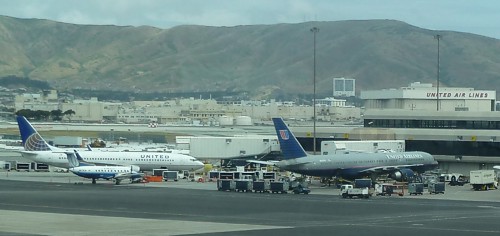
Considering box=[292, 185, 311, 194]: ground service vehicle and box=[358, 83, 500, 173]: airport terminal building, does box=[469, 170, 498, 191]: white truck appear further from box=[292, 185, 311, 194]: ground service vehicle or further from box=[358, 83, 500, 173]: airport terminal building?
box=[358, 83, 500, 173]: airport terminal building

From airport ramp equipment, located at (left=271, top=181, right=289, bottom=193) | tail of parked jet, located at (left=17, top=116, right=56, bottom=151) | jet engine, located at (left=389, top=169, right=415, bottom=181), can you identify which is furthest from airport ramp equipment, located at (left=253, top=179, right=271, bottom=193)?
tail of parked jet, located at (left=17, top=116, right=56, bottom=151)

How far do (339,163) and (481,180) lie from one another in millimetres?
12048

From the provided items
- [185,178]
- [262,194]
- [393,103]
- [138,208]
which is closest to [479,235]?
[138,208]

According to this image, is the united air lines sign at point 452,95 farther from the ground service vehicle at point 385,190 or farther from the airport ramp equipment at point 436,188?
the ground service vehicle at point 385,190

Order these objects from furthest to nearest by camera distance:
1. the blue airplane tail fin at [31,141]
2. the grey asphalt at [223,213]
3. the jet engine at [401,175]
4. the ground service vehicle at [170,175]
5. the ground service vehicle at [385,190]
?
the blue airplane tail fin at [31,141] → the ground service vehicle at [170,175] → the jet engine at [401,175] → the ground service vehicle at [385,190] → the grey asphalt at [223,213]

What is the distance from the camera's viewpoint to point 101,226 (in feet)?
185

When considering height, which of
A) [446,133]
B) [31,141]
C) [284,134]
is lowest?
[31,141]

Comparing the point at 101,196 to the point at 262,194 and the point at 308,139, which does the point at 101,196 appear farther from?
the point at 308,139

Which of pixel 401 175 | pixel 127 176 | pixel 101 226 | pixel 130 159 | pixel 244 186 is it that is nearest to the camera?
pixel 101 226

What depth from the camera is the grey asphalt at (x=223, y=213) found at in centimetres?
5509

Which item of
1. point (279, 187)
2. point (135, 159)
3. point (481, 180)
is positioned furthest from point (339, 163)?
point (135, 159)

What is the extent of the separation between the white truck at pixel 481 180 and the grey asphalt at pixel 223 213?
3.64m

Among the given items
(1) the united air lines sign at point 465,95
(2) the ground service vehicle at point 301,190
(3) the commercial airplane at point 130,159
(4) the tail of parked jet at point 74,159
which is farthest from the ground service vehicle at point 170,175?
(1) the united air lines sign at point 465,95

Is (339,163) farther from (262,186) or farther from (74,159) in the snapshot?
(74,159)
